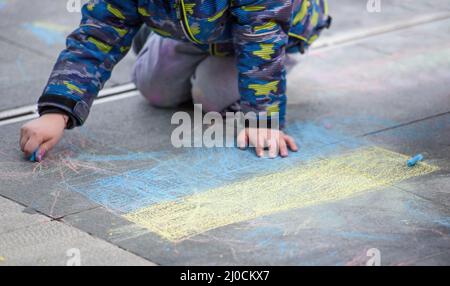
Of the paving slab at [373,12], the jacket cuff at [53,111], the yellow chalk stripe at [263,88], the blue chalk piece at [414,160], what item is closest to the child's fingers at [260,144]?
the yellow chalk stripe at [263,88]

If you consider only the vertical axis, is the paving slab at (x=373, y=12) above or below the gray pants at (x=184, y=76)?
below

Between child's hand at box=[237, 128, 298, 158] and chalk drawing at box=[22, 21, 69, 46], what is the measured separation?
1.40m

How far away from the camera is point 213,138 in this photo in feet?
10.7

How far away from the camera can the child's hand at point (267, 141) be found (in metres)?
3.09

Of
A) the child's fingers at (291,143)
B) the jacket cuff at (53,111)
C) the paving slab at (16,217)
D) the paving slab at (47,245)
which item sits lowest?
the child's fingers at (291,143)

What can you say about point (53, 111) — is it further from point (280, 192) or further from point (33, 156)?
point (280, 192)

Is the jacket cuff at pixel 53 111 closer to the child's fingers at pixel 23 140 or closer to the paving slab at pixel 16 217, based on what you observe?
the child's fingers at pixel 23 140

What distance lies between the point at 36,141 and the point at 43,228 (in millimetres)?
484

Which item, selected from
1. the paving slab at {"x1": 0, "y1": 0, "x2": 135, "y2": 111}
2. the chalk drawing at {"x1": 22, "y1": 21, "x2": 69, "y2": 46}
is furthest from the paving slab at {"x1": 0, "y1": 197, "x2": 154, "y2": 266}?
the chalk drawing at {"x1": 22, "y1": 21, "x2": 69, "y2": 46}

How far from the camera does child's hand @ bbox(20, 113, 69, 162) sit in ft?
9.72

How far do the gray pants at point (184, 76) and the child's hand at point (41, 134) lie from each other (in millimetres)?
628

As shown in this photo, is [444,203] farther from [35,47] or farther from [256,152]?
[35,47]

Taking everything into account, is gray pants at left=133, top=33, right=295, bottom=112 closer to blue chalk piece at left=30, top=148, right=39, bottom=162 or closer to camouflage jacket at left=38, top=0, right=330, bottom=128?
camouflage jacket at left=38, top=0, right=330, bottom=128

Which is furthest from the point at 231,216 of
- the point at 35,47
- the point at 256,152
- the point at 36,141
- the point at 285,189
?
the point at 35,47
